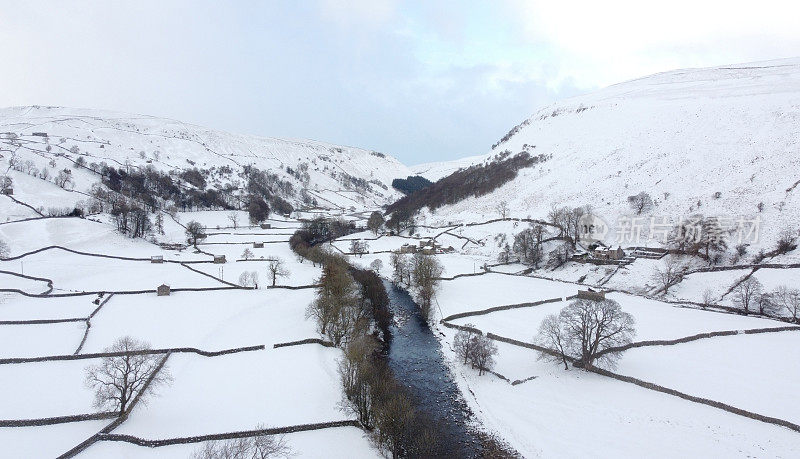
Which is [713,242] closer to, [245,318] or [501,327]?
[501,327]

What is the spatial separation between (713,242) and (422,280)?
3755cm

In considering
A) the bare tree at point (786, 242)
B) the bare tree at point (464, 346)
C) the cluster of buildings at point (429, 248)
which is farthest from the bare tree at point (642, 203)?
the bare tree at point (464, 346)

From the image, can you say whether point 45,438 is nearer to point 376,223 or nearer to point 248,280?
point 248,280

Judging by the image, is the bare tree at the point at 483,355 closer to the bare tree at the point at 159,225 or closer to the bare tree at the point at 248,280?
the bare tree at the point at 248,280

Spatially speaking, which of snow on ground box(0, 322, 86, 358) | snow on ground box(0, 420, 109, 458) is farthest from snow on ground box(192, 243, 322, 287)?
snow on ground box(0, 420, 109, 458)

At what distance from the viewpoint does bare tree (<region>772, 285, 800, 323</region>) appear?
3850 cm

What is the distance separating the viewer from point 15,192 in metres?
88.6

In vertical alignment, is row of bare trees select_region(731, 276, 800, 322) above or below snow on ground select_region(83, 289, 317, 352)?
above

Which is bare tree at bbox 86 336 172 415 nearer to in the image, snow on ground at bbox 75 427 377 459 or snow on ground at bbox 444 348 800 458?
snow on ground at bbox 75 427 377 459

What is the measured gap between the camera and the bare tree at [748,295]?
4153cm

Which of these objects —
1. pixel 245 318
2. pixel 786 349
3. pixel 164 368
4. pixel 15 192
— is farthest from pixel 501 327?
pixel 15 192

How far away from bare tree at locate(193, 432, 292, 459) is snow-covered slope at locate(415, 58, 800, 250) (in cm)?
5962

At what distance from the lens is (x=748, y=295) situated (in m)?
41.4

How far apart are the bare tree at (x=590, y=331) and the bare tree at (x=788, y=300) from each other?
1793cm
